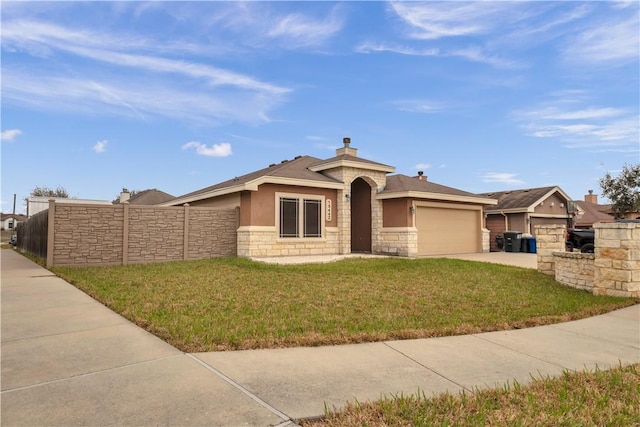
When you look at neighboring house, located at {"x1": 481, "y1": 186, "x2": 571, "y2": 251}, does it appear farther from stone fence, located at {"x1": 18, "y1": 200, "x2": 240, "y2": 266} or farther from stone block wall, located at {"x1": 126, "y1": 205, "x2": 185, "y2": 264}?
stone block wall, located at {"x1": 126, "y1": 205, "x2": 185, "y2": 264}

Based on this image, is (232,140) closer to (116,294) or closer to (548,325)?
(116,294)

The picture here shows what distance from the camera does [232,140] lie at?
78.3 ft

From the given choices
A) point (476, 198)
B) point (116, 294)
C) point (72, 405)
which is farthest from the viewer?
point (476, 198)

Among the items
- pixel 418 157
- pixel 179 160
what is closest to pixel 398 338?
pixel 418 157

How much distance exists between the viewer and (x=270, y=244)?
48.7 ft

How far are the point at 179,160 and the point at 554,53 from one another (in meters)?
24.1

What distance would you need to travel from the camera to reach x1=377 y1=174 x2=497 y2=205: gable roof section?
16719 mm

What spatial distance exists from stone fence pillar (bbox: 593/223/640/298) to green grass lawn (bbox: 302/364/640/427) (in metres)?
5.37

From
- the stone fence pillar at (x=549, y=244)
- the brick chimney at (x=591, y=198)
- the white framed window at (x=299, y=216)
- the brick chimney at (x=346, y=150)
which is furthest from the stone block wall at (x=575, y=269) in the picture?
the brick chimney at (x=591, y=198)

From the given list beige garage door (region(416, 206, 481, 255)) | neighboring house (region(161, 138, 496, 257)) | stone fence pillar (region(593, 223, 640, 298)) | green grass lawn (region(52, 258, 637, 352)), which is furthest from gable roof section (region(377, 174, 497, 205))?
stone fence pillar (region(593, 223, 640, 298))

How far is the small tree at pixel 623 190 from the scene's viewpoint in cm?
2819

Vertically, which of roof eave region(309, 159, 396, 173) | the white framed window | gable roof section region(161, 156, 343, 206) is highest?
roof eave region(309, 159, 396, 173)

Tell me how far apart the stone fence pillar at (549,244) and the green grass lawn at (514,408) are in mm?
7819

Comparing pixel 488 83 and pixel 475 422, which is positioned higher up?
pixel 488 83
